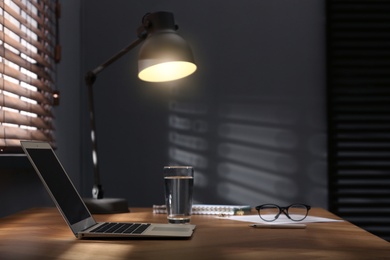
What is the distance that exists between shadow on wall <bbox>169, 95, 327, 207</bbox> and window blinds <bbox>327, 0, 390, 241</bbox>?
0.16 meters

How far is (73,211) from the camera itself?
1243 mm

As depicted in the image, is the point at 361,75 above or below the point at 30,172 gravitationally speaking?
above

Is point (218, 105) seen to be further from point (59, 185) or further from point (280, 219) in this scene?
point (59, 185)

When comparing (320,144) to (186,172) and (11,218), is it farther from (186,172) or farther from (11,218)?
(11,218)

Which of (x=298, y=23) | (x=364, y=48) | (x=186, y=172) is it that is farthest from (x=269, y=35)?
(x=186, y=172)

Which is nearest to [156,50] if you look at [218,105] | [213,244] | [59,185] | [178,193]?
[178,193]

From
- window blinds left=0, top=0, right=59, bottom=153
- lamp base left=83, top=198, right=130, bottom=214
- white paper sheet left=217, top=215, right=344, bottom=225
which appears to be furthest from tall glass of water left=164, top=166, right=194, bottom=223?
window blinds left=0, top=0, right=59, bottom=153

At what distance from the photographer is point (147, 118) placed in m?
2.59

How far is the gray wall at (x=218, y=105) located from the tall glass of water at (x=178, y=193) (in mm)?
1048

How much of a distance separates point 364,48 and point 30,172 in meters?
1.63

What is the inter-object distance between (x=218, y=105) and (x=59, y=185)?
1.37 metres

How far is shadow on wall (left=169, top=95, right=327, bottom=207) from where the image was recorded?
256 centimetres

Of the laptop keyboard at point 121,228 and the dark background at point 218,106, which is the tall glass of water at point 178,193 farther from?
the dark background at point 218,106

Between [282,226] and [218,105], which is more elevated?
[218,105]
